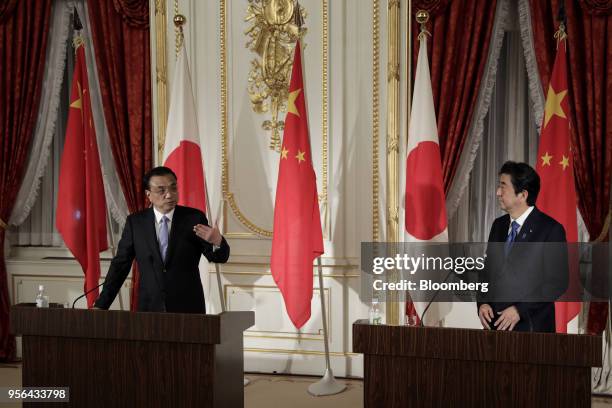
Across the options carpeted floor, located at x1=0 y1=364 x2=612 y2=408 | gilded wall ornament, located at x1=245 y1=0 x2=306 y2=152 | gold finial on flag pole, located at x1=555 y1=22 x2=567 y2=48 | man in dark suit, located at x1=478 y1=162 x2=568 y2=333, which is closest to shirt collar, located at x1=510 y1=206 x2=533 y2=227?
man in dark suit, located at x1=478 y1=162 x2=568 y2=333

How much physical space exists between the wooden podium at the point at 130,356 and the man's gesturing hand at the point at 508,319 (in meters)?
1.19

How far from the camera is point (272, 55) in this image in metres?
5.41

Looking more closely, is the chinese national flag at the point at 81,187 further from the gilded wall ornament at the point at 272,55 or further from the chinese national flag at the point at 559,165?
the chinese national flag at the point at 559,165

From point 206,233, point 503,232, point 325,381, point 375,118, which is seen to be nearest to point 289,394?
point 325,381

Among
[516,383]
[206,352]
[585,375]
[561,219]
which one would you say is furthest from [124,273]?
[561,219]

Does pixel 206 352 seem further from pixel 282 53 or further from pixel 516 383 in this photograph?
pixel 282 53

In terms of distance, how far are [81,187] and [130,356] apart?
7.92 ft

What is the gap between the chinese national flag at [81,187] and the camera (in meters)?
5.10

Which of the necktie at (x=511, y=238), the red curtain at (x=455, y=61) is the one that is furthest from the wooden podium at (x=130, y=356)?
the red curtain at (x=455, y=61)

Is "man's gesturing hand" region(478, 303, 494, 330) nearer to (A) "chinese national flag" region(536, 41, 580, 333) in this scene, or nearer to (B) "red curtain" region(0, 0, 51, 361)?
(A) "chinese national flag" region(536, 41, 580, 333)

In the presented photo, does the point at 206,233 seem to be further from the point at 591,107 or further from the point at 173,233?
the point at 591,107

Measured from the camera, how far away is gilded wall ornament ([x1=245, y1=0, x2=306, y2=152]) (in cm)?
538

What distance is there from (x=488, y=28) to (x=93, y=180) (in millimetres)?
3095

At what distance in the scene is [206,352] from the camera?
9.89 feet
